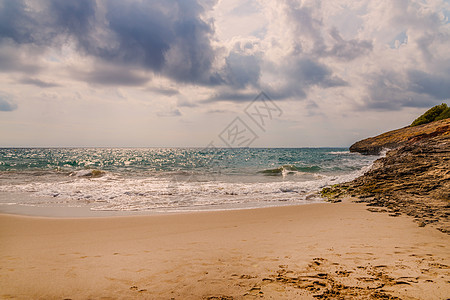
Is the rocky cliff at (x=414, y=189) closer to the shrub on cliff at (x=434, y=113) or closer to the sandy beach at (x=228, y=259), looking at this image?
the sandy beach at (x=228, y=259)

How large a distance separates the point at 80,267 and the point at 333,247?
4440 mm

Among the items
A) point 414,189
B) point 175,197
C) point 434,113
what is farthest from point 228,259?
point 434,113

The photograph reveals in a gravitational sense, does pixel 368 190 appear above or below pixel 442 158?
below

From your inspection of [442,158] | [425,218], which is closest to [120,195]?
[425,218]

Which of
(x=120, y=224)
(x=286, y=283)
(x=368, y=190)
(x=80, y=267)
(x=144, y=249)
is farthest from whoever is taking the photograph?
(x=368, y=190)

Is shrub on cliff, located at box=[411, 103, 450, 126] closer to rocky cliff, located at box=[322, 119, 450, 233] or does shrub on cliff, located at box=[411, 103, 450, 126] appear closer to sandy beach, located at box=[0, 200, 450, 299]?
rocky cliff, located at box=[322, 119, 450, 233]

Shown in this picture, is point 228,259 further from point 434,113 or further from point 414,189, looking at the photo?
point 434,113

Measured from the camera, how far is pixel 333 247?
448 centimetres

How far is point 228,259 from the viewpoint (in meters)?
4.12

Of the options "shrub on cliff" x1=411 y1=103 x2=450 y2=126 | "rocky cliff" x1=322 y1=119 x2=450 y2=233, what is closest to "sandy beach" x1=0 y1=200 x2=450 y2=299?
"rocky cliff" x1=322 y1=119 x2=450 y2=233

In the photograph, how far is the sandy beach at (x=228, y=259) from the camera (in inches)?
121

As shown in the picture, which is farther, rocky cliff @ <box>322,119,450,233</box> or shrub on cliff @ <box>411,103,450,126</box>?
shrub on cliff @ <box>411,103,450,126</box>

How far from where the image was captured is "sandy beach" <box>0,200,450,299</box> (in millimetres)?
3086

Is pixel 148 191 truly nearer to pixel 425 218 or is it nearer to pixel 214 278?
pixel 214 278
